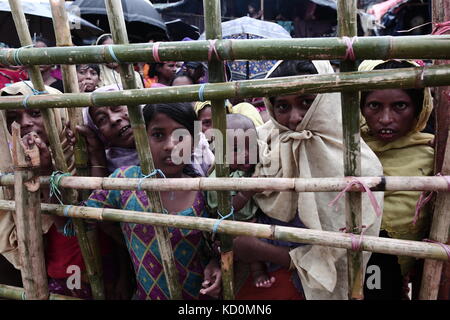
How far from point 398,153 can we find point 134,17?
15.2 feet

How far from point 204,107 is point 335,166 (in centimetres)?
173

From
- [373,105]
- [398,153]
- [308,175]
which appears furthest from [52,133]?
[398,153]

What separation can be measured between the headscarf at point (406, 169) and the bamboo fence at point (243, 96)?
0.67 feet

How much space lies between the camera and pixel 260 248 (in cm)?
178

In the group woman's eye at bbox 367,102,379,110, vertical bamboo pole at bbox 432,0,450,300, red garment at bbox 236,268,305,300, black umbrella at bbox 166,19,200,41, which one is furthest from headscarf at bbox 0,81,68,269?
black umbrella at bbox 166,19,200,41

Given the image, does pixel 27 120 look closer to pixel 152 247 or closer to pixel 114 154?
pixel 114 154

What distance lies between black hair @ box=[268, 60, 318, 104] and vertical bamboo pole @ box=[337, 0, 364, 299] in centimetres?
31

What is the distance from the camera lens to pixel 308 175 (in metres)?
1.64

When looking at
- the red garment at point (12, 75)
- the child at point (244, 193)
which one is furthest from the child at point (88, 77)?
the child at point (244, 193)

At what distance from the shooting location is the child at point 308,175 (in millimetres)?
1656

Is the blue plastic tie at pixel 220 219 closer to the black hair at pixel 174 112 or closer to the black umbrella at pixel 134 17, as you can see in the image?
the black hair at pixel 174 112

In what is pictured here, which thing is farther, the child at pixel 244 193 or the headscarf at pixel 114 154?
the headscarf at pixel 114 154

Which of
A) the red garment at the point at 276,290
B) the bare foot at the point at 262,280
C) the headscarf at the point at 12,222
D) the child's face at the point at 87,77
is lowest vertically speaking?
the red garment at the point at 276,290
